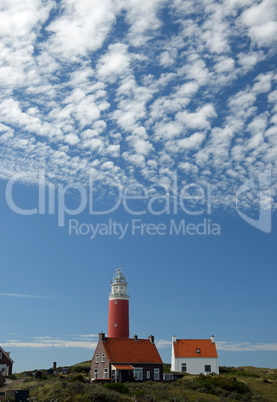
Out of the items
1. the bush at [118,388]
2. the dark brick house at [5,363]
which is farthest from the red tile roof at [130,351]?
the dark brick house at [5,363]

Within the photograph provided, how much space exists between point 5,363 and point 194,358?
2496 cm

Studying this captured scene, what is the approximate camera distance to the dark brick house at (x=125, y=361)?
45625mm

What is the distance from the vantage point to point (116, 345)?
1918 inches

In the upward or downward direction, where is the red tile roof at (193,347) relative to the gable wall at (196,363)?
upward

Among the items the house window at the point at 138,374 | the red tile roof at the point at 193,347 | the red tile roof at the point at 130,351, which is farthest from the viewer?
the red tile roof at the point at 193,347

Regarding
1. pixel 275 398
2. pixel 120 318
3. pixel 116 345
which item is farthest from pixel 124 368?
pixel 275 398

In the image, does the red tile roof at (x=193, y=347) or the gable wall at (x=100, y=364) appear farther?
the red tile roof at (x=193, y=347)

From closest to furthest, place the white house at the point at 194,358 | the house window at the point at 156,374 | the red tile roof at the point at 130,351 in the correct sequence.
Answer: the red tile roof at the point at 130,351, the house window at the point at 156,374, the white house at the point at 194,358

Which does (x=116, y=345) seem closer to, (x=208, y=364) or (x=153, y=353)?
(x=153, y=353)

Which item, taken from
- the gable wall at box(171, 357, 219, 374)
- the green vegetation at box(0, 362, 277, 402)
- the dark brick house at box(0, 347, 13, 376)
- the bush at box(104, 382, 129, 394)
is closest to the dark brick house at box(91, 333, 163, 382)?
the green vegetation at box(0, 362, 277, 402)

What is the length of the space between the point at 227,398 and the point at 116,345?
588 inches

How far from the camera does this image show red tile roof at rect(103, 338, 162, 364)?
155 ft

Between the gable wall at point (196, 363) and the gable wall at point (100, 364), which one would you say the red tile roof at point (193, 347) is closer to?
the gable wall at point (196, 363)

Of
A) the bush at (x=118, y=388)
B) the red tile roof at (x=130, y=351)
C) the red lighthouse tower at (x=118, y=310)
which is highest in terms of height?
the red lighthouse tower at (x=118, y=310)
